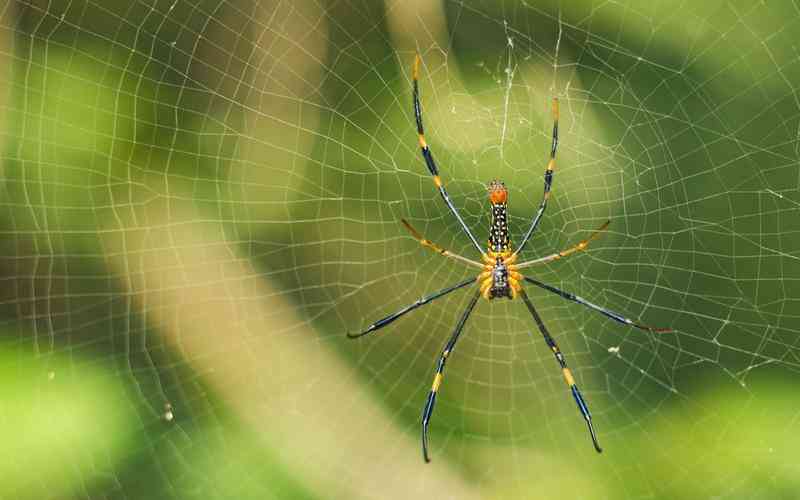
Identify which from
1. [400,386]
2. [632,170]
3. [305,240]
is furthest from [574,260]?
[305,240]

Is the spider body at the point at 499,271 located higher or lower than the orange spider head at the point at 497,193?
lower

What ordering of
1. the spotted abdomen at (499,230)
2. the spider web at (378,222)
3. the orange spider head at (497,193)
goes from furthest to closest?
1. the spider web at (378,222)
2. the spotted abdomen at (499,230)
3. the orange spider head at (497,193)

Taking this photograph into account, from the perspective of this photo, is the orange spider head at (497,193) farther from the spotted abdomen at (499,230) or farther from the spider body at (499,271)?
the spider body at (499,271)

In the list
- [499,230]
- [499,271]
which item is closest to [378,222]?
[499,271]

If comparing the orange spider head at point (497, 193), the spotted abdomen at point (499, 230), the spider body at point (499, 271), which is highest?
the orange spider head at point (497, 193)

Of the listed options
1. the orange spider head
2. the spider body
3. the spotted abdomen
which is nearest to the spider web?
the spider body

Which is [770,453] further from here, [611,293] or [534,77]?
[534,77]

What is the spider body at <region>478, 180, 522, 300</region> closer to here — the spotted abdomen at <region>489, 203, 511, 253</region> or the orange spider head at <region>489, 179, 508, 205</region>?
the spotted abdomen at <region>489, 203, 511, 253</region>

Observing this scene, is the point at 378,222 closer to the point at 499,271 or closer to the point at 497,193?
the point at 499,271

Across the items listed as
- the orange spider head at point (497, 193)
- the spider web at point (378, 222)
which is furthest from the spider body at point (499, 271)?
the spider web at point (378, 222)
